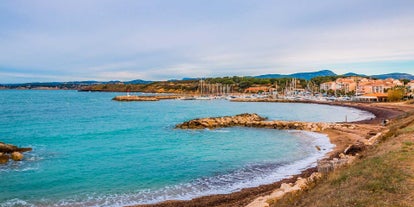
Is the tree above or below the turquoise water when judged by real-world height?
above

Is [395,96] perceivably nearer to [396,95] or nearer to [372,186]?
[396,95]

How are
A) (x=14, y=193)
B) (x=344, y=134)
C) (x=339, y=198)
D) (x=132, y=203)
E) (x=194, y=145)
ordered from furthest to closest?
1. (x=344, y=134)
2. (x=194, y=145)
3. (x=14, y=193)
4. (x=132, y=203)
5. (x=339, y=198)

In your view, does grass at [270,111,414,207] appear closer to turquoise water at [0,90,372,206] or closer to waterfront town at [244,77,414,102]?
turquoise water at [0,90,372,206]

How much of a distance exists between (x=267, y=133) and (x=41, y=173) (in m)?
27.3

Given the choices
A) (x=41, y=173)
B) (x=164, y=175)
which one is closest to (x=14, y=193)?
(x=41, y=173)

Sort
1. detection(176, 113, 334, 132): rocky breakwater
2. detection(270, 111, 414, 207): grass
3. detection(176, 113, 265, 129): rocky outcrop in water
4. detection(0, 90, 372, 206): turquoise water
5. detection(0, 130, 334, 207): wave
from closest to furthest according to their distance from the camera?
1. detection(270, 111, 414, 207): grass
2. detection(0, 130, 334, 207): wave
3. detection(0, 90, 372, 206): turquoise water
4. detection(176, 113, 334, 132): rocky breakwater
5. detection(176, 113, 265, 129): rocky outcrop in water

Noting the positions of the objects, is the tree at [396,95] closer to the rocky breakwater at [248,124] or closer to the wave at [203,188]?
the rocky breakwater at [248,124]

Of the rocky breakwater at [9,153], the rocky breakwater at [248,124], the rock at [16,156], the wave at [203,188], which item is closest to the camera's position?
the wave at [203,188]

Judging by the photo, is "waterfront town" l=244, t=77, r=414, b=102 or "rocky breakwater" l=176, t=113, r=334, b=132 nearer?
"rocky breakwater" l=176, t=113, r=334, b=132

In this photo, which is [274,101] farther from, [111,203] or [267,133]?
[111,203]

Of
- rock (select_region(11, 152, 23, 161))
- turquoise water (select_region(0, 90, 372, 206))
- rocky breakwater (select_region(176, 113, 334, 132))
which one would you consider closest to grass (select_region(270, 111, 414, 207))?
turquoise water (select_region(0, 90, 372, 206))

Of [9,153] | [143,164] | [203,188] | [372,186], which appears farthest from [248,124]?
[372,186]

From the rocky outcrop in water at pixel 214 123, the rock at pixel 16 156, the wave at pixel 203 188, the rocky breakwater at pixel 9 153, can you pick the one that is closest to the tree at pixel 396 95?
the rocky outcrop in water at pixel 214 123

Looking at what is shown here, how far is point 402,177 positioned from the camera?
421 inches
